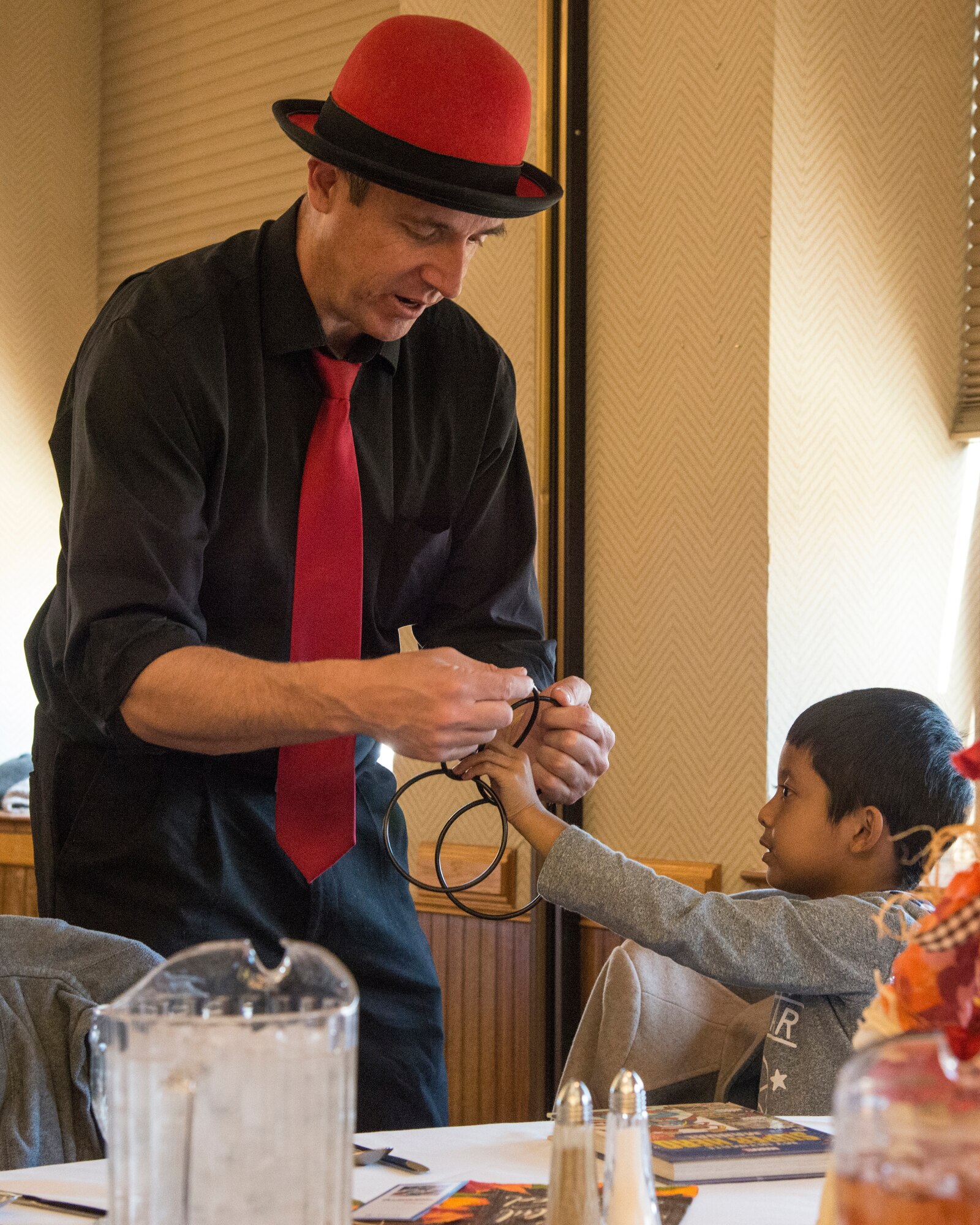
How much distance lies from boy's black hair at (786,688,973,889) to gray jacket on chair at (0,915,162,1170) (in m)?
0.84

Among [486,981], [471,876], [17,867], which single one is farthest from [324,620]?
[17,867]

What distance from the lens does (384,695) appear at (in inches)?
46.7

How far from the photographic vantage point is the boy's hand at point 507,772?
1.41 meters

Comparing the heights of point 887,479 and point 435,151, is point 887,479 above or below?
below

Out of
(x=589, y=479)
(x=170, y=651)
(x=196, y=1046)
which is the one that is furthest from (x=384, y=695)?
(x=589, y=479)

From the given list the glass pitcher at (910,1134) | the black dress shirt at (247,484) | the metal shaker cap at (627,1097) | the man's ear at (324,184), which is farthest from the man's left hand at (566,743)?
the glass pitcher at (910,1134)

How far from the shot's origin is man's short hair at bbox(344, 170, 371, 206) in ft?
4.48

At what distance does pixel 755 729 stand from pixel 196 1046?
174 centimetres

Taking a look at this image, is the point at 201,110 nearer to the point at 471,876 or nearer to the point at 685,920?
the point at 471,876

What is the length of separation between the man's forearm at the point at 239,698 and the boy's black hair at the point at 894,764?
2.26 feet

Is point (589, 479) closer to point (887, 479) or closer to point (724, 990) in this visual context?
point (887, 479)

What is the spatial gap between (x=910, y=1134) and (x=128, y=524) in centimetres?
100

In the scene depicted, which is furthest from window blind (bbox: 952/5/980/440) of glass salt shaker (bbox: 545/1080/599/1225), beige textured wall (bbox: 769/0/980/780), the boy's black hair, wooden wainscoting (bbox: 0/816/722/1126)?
A: glass salt shaker (bbox: 545/1080/599/1225)

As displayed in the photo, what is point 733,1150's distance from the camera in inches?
35.9
